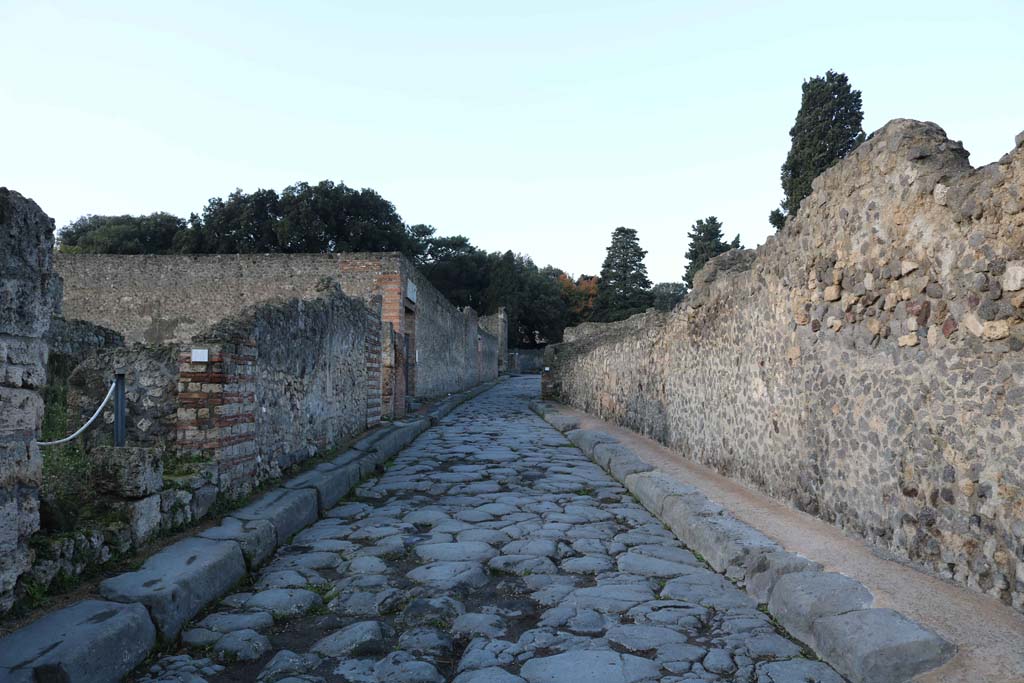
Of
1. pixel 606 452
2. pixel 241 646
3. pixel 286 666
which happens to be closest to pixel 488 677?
pixel 286 666

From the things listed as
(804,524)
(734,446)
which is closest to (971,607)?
(804,524)

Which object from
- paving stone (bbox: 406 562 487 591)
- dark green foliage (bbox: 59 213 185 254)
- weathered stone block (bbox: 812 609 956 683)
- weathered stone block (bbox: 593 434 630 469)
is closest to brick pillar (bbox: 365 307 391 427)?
weathered stone block (bbox: 593 434 630 469)

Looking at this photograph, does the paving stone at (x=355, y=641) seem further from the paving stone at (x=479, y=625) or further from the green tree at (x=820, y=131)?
the green tree at (x=820, y=131)

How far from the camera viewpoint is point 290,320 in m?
5.68

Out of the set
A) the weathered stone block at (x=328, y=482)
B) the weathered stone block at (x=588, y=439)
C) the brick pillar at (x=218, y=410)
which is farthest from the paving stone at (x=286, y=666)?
the weathered stone block at (x=588, y=439)

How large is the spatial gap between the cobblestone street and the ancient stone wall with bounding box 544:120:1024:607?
35.5 inches

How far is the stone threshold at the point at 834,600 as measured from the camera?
88.2 inches

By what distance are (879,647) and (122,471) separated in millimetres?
3319

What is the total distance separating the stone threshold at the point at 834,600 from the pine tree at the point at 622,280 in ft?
137

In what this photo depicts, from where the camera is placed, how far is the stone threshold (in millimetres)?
2240

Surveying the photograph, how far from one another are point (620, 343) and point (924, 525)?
313 inches

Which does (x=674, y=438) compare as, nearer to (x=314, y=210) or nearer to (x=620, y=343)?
(x=620, y=343)

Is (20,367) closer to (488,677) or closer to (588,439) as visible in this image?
(488,677)

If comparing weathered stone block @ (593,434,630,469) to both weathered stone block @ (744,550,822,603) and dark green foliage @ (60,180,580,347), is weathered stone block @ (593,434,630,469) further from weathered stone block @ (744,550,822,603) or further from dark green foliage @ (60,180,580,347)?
dark green foliage @ (60,180,580,347)
